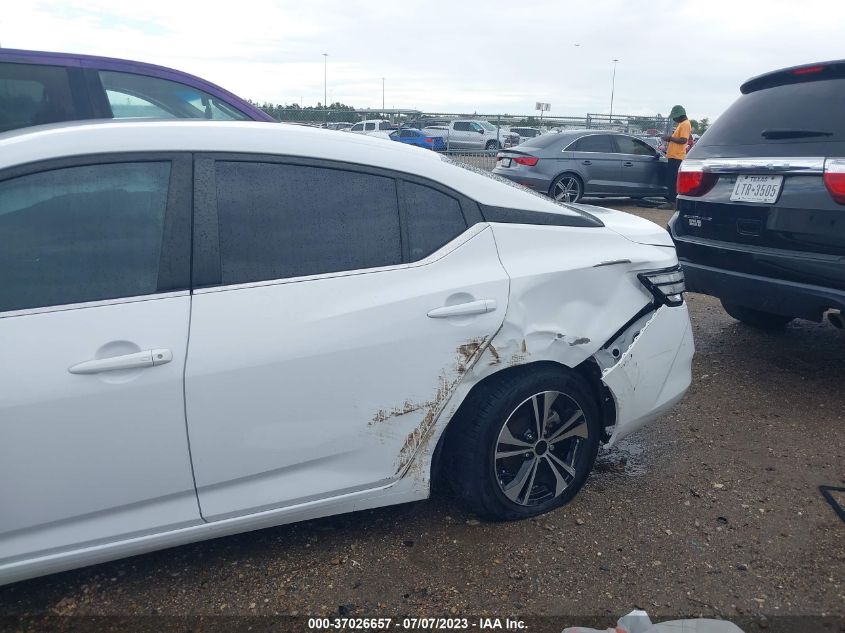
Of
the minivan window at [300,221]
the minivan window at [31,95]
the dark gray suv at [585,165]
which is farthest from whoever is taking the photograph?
the dark gray suv at [585,165]

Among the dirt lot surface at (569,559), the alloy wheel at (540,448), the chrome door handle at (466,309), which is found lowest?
the dirt lot surface at (569,559)

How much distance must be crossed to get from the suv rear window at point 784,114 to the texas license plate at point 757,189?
0.23 m

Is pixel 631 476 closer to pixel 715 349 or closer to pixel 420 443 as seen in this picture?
Result: pixel 420 443

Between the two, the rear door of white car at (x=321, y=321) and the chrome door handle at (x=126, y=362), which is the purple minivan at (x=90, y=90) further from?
the chrome door handle at (x=126, y=362)

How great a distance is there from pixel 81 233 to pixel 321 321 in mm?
791

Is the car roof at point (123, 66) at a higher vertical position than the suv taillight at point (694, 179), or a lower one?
higher

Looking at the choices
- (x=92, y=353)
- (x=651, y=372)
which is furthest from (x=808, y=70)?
(x=92, y=353)

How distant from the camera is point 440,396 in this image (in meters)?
2.59

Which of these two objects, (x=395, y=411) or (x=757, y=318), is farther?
(x=757, y=318)

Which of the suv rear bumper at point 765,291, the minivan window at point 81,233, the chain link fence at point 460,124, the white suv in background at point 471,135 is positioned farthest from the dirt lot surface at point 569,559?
the white suv in background at point 471,135

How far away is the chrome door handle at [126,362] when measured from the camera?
2.08 metres

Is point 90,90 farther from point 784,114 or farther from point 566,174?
point 566,174

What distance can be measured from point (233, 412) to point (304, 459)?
0.31 meters

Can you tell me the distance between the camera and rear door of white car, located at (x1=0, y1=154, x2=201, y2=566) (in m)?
2.07
